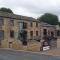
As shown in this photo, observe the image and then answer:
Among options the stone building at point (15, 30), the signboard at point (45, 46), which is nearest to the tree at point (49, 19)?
the stone building at point (15, 30)

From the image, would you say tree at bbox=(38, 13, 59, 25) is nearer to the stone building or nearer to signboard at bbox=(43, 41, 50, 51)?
the stone building

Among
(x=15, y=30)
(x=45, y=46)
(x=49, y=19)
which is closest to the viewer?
(x=45, y=46)

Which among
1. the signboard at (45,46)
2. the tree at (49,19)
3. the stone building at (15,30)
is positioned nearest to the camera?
the signboard at (45,46)

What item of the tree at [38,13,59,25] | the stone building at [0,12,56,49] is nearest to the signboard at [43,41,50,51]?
the stone building at [0,12,56,49]

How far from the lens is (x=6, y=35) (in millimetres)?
46250

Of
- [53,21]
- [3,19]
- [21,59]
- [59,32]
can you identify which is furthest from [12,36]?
[53,21]

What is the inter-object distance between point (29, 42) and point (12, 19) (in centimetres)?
721

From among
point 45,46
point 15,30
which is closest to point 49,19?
point 15,30

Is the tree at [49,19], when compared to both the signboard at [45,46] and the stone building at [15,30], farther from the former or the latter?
the signboard at [45,46]

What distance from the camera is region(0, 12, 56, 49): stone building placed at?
45.8m

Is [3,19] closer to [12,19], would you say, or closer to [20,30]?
[12,19]

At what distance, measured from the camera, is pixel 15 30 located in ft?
161

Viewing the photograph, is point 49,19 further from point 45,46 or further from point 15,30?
point 45,46

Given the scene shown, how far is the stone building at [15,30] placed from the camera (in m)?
45.8
